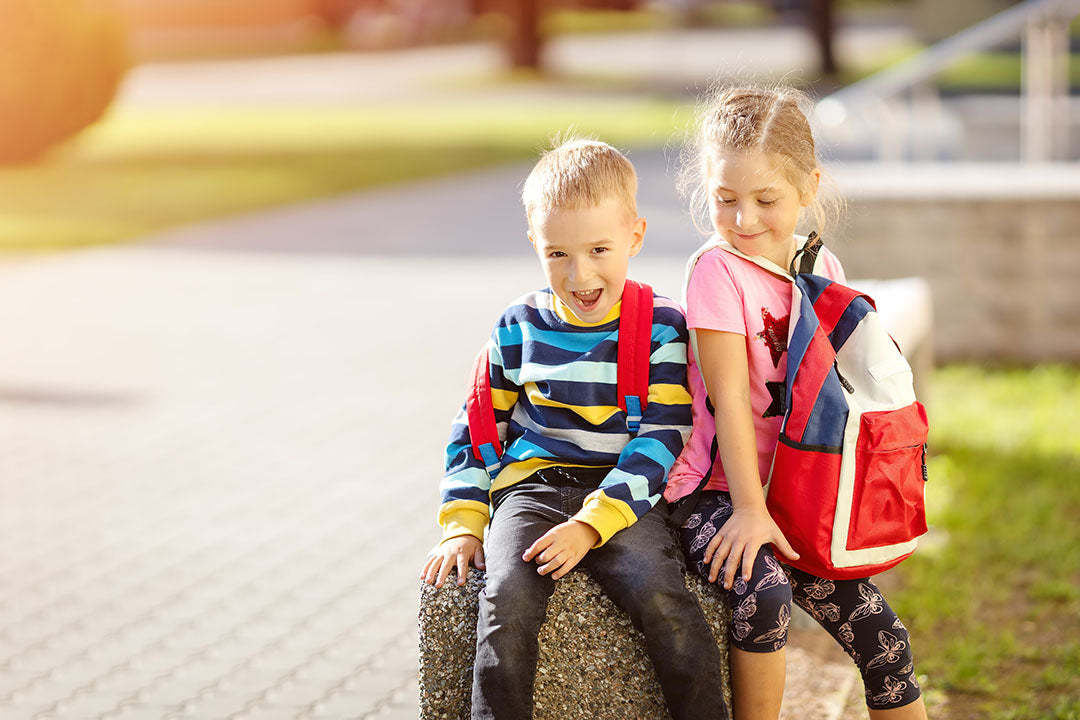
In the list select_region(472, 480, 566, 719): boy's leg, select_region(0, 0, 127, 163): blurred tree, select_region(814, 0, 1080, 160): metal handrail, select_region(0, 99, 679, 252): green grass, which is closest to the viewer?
select_region(472, 480, 566, 719): boy's leg

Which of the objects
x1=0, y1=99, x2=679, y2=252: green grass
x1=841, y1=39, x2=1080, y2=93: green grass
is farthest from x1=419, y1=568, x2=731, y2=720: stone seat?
x1=841, y1=39, x2=1080, y2=93: green grass

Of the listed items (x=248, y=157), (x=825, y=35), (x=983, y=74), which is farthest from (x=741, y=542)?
(x=825, y=35)

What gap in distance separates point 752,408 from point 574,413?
37 centimetres

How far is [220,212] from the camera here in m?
14.2

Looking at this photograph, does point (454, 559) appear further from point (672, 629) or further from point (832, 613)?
point (832, 613)

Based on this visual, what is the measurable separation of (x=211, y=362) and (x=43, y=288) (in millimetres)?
2965

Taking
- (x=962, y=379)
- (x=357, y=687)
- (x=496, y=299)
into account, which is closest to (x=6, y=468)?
(x=357, y=687)

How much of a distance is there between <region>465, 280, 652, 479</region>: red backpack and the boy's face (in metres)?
0.05

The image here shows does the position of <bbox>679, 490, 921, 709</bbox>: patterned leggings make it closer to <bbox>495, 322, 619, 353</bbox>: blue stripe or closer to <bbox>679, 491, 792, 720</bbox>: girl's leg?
<bbox>679, 491, 792, 720</bbox>: girl's leg

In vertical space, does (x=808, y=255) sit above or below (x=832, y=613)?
above

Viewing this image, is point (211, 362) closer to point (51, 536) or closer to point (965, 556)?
point (51, 536)

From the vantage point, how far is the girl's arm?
106 inches

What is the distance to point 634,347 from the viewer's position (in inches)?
109

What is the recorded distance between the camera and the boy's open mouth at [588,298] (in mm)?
2771
